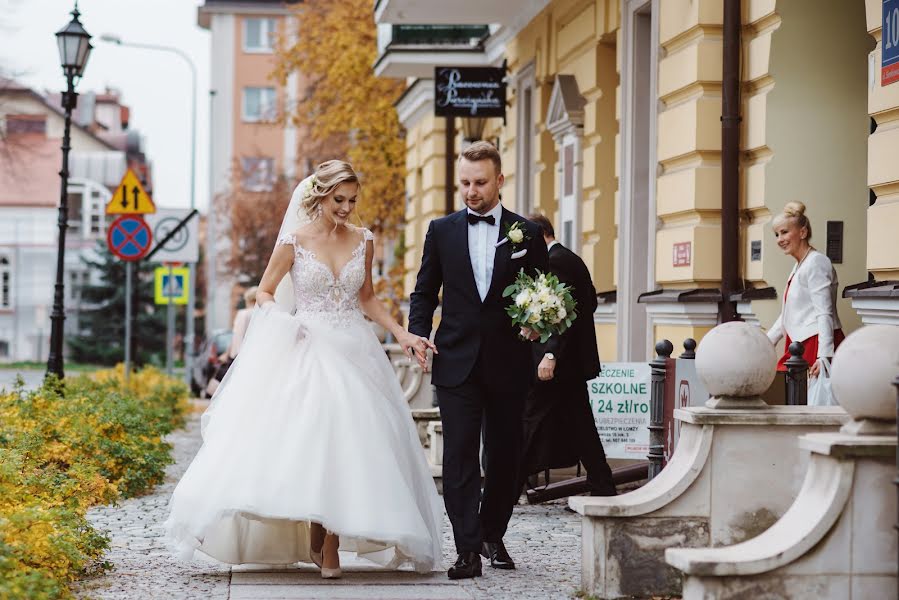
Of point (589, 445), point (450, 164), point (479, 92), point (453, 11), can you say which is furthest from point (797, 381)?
point (450, 164)

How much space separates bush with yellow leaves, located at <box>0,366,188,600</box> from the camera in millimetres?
6754

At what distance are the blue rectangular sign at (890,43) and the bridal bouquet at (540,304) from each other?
2.37 meters

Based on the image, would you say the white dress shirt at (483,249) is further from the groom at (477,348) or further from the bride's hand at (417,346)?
the bride's hand at (417,346)

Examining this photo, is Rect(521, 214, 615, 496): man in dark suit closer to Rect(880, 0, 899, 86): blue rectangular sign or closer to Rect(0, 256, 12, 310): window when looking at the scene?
Rect(880, 0, 899, 86): blue rectangular sign

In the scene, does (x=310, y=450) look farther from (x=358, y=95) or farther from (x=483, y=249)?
(x=358, y=95)

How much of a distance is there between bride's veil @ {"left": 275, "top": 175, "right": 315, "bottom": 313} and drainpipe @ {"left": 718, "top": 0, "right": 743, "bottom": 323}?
4.17 m

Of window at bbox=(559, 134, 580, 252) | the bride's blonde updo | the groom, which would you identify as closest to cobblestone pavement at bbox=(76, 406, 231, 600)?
the groom

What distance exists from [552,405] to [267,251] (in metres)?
49.6

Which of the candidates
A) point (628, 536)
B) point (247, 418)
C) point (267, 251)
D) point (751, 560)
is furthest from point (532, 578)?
point (267, 251)

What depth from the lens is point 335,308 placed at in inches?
316

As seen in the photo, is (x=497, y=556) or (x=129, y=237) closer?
(x=497, y=556)

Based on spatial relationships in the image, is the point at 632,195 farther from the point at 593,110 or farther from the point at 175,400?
the point at 175,400

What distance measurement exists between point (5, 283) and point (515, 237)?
7511 centimetres

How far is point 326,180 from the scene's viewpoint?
26.1 ft
